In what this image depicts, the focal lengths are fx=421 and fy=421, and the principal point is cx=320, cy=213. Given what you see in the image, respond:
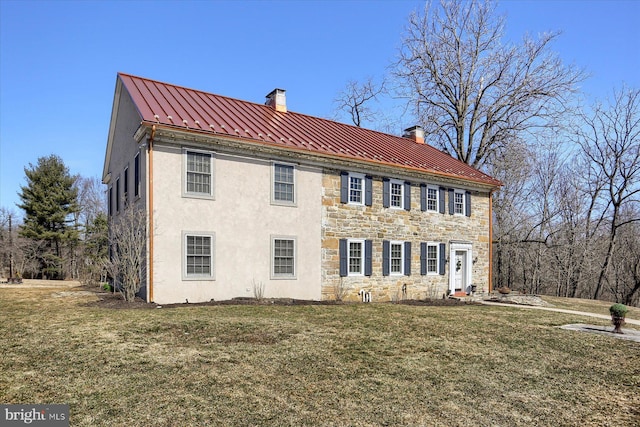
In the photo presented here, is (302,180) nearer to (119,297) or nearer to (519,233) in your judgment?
(119,297)

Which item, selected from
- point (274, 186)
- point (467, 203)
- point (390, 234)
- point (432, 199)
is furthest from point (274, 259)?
point (467, 203)

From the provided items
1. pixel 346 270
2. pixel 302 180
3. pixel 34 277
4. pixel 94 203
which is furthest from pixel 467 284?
pixel 94 203

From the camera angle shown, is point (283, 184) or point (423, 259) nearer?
point (283, 184)

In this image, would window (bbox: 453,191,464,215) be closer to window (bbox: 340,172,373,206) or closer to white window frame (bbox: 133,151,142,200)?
window (bbox: 340,172,373,206)

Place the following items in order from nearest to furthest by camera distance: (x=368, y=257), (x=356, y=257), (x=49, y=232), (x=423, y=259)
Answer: (x=356, y=257) → (x=368, y=257) → (x=423, y=259) → (x=49, y=232)

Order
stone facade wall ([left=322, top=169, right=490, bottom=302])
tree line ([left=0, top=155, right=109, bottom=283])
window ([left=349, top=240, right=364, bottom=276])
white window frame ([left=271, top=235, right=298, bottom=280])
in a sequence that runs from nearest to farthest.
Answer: white window frame ([left=271, top=235, right=298, bottom=280])
stone facade wall ([left=322, top=169, right=490, bottom=302])
window ([left=349, top=240, right=364, bottom=276])
tree line ([left=0, top=155, right=109, bottom=283])

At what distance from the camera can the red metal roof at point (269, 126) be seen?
45.4 feet

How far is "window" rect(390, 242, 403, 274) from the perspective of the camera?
57.5ft

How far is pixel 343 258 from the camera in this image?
1602 cm

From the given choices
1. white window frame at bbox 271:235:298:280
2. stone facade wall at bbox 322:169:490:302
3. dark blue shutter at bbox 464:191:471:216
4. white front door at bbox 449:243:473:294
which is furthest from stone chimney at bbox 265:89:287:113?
white front door at bbox 449:243:473:294

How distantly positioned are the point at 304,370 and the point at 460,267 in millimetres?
14968

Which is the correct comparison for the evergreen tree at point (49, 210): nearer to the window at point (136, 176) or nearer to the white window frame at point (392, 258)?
the window at point (136, 176)

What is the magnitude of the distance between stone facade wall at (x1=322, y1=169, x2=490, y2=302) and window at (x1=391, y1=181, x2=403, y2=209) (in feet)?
0.92

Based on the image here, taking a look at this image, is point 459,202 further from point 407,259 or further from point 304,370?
point 304,370
